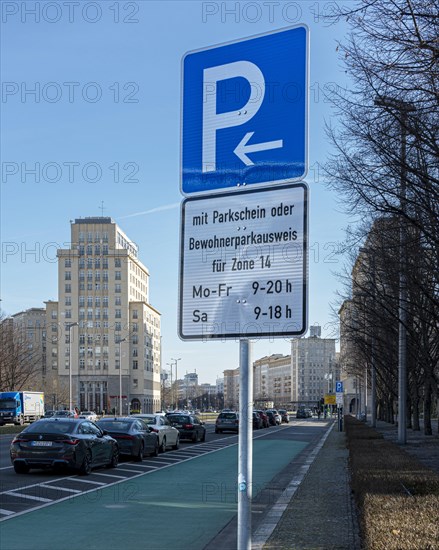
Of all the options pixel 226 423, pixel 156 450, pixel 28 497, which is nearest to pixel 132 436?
pixel 156 450

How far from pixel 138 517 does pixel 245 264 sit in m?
9.85

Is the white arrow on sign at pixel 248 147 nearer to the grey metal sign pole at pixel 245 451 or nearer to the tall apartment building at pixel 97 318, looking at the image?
the grey metal sign pole at pixel 245 451

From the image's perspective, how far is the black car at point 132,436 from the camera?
24.6 m

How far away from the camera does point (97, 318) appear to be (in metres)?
141

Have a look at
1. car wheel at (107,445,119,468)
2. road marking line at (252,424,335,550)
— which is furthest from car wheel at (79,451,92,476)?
road marking line at (252,424,335,550)

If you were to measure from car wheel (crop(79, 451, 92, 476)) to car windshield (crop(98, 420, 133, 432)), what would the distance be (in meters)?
5.25

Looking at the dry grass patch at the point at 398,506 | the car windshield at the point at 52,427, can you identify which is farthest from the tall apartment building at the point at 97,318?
the dry grass patch at the point at 398,506

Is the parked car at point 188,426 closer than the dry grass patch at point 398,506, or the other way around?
the dry grass patch at point 398,506

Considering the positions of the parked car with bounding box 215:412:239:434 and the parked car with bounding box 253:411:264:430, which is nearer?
the parked car with bounding box 215:412:239:434

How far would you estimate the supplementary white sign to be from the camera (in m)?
3.80

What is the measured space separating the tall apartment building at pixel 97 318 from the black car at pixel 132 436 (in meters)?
112

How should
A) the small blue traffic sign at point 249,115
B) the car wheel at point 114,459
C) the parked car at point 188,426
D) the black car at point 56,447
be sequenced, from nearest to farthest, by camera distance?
the small blue traffic sign at point 249,115, the black car at point 56,447, the car wheel at point 114,459, the parked car at point 188,426

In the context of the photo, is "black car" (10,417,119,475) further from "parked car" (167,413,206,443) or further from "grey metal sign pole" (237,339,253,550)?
"parked car" (167,413,206,443)

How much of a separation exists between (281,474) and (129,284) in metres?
124
